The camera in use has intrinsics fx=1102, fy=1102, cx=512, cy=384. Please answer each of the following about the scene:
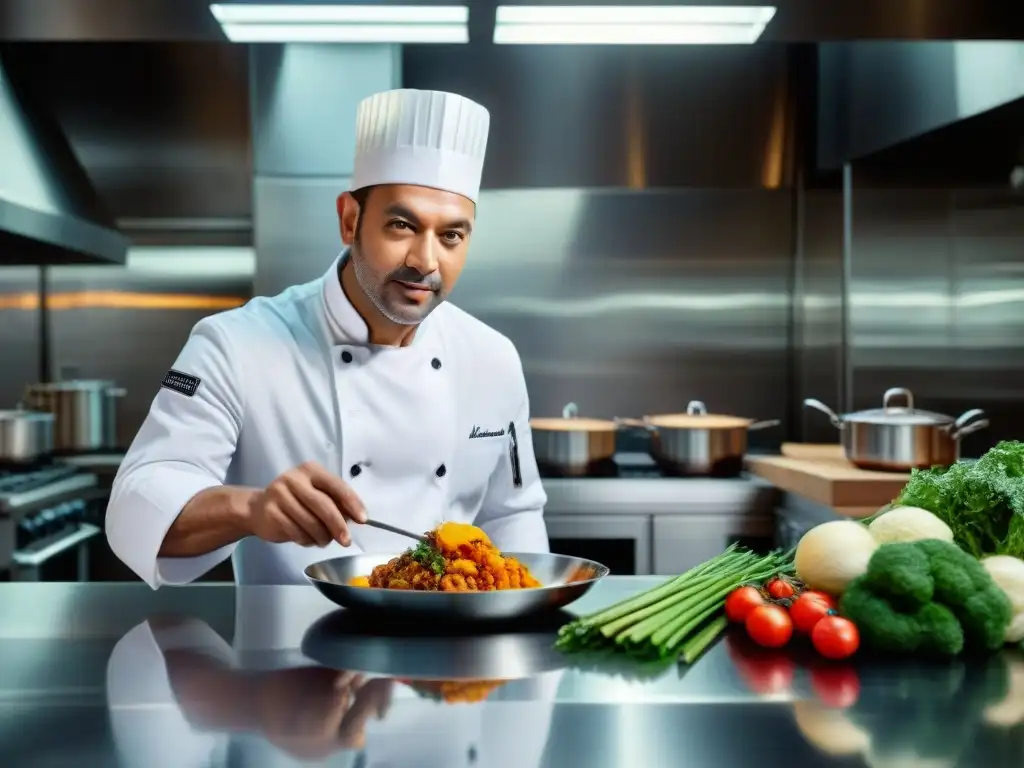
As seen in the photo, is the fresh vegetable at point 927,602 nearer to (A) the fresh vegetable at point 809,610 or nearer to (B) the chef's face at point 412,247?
(A) the fresh vegetable at point 809,610

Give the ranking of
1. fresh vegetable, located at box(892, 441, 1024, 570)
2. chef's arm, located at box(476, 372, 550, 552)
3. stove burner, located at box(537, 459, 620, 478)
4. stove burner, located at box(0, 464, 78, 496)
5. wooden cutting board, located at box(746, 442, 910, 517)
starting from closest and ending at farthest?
1. fresh vegetable, located at box(892, 441, 1024, 570)
2. chef's arm, located at box(476, 372, 550, 552)
3. wooden cutting board, located at box(746, 442, 910, 517)
4. stove burner, located at box(0, 464, 78, 496)
5. stove burner, located at box(537, 459, 620, 478)

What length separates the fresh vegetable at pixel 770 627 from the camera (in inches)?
52.7

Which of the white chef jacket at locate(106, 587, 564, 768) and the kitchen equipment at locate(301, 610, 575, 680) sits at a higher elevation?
the kitchen equipment at locate(301, 610, 575, 680)

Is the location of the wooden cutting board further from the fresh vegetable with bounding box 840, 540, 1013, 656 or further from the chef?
the fresh vegetable with bounding box 840, 540, 1013, 656

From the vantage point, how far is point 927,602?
1291mm

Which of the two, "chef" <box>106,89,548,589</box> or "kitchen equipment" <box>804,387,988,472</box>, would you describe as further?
"kitchen equipment" <box>804,387,988,472</box>

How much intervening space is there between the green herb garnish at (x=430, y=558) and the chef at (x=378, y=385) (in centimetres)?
44

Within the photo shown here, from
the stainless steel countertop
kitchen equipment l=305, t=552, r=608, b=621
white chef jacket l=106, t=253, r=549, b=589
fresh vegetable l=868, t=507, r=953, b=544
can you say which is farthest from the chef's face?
the stainless steel countertop

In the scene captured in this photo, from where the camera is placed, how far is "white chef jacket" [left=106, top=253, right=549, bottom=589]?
6.73ft

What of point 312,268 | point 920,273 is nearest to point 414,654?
point 312,268

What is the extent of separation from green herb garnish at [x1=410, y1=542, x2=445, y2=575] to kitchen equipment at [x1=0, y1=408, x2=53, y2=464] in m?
2.82

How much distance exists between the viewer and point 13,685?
1207 millimetres

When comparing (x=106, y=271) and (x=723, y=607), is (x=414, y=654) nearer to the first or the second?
(x=723, y=607)

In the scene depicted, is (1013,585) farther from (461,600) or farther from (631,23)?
(631,23)
